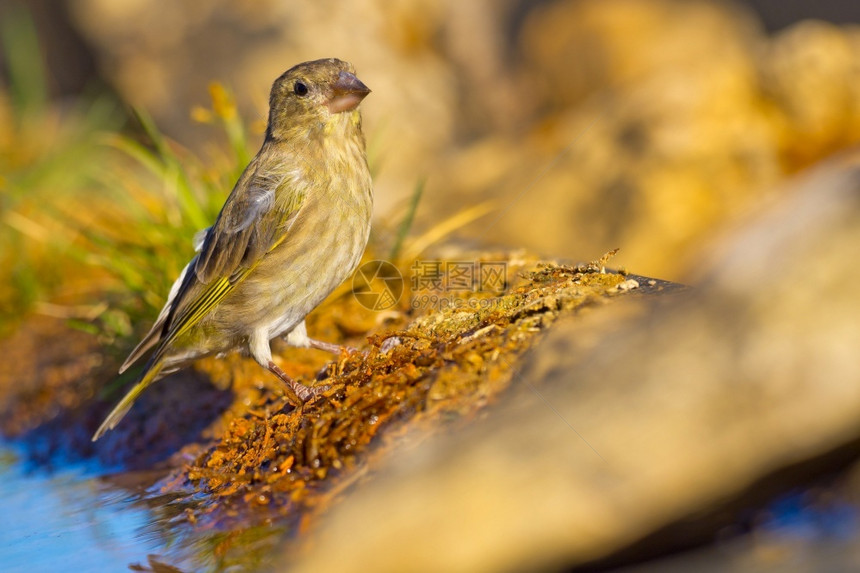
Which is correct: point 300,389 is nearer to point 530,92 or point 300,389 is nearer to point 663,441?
point 663,441

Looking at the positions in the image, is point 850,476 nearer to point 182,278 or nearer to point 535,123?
point 182,278

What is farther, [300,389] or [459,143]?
[459,143]

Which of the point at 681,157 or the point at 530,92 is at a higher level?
the point at 530,92

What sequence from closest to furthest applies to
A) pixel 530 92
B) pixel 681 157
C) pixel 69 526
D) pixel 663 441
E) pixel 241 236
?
1. pixel 663 441
2. pixel 69 526
3. pixel 241 236
4. pixel 681 157
5. pixel 530 92

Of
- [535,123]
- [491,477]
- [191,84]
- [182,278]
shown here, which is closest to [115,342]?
[182,278]

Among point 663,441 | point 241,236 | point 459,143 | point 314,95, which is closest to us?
point 663,441

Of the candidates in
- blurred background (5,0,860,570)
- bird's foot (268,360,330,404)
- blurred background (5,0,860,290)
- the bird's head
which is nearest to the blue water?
blurred background (5,0,860,570)

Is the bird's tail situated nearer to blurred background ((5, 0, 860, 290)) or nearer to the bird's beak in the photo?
the bird's beak

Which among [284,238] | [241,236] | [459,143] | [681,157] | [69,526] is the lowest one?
[69,526]

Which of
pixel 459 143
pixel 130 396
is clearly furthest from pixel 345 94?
pixel 459 143
